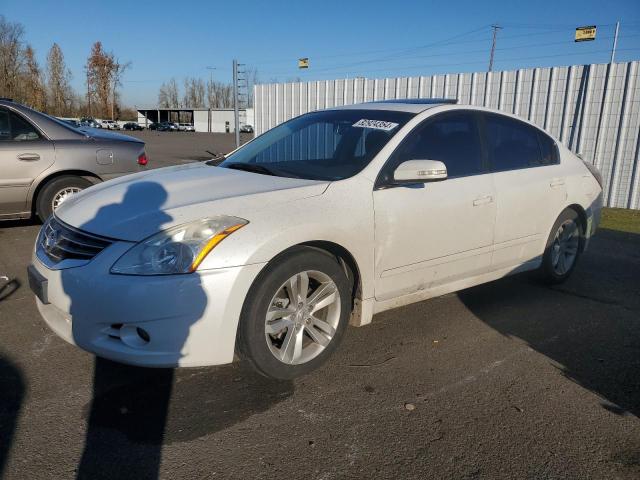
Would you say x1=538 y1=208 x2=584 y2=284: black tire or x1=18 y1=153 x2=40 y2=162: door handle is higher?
x1=18 y1=153 x2=40 y2=162: door handle

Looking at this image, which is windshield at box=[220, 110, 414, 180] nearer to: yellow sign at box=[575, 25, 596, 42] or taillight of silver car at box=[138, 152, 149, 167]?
taillight of silver car at box=[138, 152, 149, 167]

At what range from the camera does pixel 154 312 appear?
105 inches

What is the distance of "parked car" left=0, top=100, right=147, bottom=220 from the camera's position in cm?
620

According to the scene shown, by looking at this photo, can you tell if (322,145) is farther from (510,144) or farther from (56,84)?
(56,84)

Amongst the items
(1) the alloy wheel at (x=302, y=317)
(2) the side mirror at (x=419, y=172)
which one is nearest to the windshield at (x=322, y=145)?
(2) the side mirror at (x=419, y=172)

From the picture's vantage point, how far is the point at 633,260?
632 centimetres

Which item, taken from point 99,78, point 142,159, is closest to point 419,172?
point 142,159

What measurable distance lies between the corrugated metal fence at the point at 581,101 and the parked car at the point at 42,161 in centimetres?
752

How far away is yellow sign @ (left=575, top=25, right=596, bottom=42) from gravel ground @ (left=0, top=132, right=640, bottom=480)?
525 inches

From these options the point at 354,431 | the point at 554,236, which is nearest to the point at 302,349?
the point at 354,431

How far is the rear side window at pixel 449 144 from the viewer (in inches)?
149

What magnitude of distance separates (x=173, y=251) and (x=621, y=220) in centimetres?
852

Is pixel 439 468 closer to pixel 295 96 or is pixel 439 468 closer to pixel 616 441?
pixel 616 441

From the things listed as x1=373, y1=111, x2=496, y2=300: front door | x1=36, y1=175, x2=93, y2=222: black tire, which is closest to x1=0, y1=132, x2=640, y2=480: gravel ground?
x1=373, y1=111, x2=496, y2=300: front door
